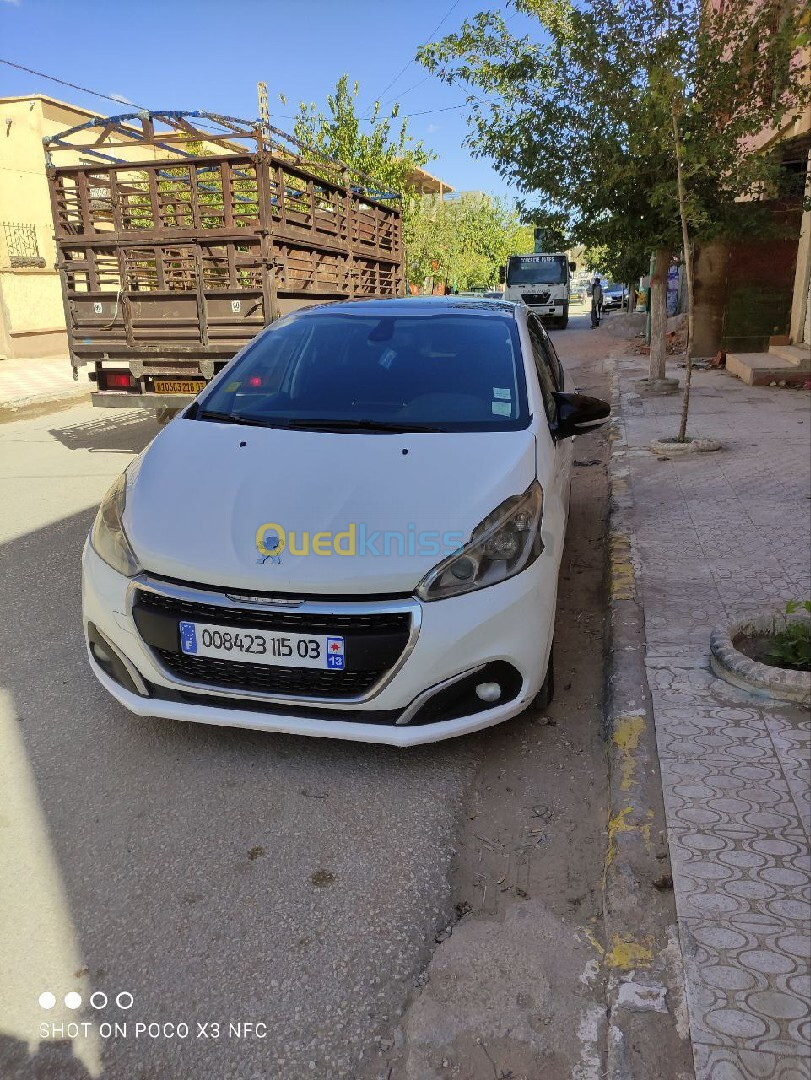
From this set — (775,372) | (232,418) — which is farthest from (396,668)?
(775,372)

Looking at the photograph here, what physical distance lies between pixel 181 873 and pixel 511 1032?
3.45 ft

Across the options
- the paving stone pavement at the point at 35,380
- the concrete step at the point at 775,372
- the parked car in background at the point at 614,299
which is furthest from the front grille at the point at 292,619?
the parked car in background at the point at 614,299

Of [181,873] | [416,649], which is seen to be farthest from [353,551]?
[181,873]

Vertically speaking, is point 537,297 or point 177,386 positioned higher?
point 537,297

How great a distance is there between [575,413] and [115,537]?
2.12m

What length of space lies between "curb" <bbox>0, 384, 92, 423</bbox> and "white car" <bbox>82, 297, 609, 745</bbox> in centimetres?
964

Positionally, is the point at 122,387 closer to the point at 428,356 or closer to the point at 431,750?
the point at 428,356

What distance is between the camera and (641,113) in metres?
8.44

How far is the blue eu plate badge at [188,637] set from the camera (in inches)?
103

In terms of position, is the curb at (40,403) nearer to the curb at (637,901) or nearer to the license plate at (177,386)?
the license plate at (177,386)

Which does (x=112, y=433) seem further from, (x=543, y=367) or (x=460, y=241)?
(x=460, y=241)

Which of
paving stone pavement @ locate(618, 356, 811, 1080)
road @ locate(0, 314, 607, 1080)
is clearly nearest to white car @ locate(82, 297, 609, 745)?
road @ locate(0, 314, 607, 1080)

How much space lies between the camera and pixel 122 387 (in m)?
8.07

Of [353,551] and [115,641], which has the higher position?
[353,551]
